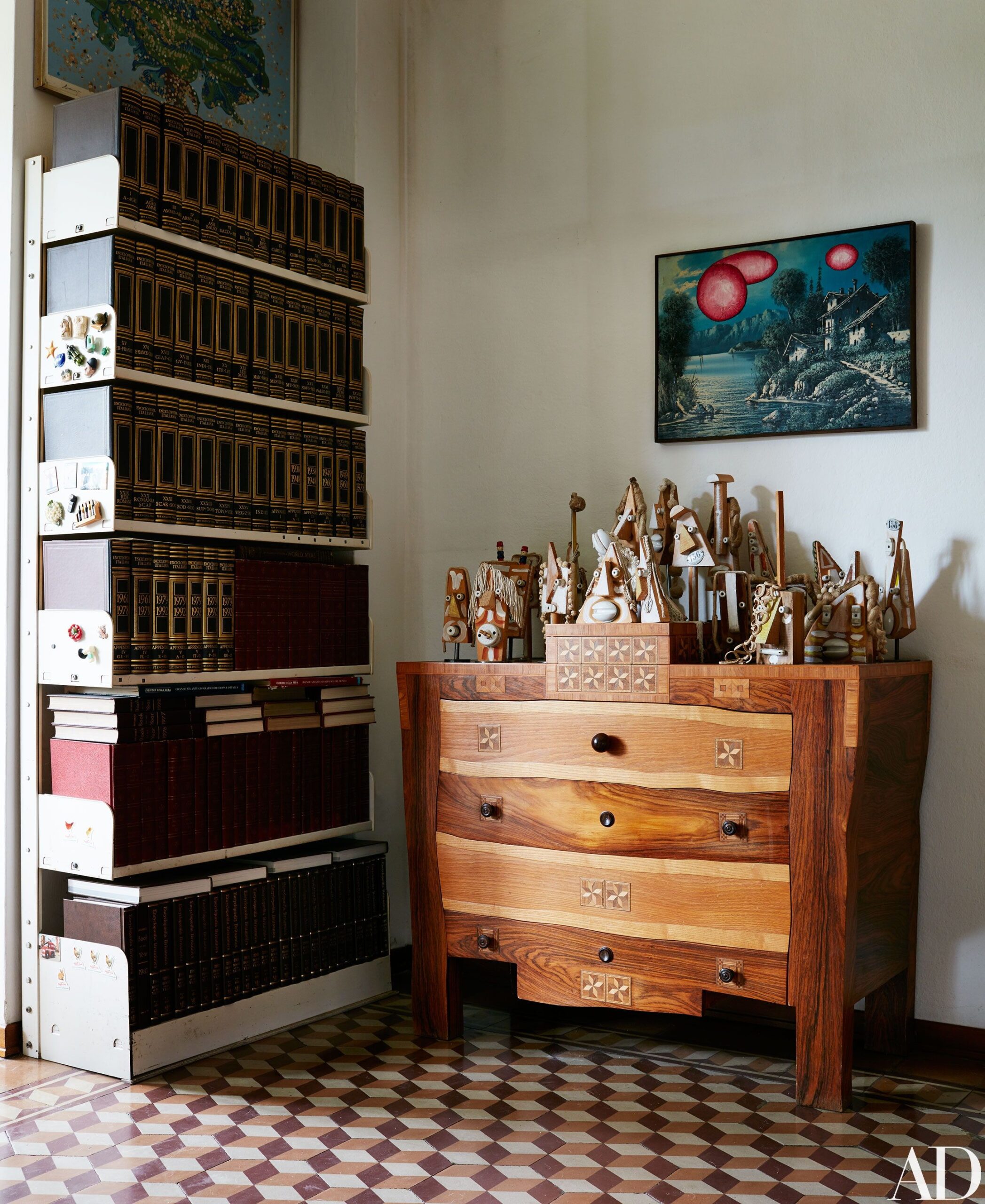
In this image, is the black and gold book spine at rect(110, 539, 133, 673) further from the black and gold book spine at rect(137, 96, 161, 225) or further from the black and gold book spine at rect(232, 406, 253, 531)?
the black and gold book spine at rect(137, 96, 161, 225)

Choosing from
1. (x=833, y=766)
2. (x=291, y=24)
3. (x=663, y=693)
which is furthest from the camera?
(x=291, y=24)

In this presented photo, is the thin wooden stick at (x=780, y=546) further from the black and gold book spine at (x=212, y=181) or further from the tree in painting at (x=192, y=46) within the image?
the tree in painting at (x=192, y=46)

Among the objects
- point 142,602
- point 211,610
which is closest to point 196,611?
point 211,610

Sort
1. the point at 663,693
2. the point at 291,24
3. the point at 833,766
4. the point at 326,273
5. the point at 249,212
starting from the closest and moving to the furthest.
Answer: the point at 833,766 → the point at 663,693 → the point at 249,212 → the point at 326,273 → the point at 291,24

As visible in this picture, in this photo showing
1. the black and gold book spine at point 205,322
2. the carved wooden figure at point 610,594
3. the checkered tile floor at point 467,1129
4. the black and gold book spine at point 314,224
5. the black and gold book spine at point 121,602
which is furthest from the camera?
the black and gold book spine at point 314,224

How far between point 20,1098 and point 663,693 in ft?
5.50

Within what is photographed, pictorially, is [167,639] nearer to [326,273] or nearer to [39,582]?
[39,582]

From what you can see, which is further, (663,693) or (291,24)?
(291,24)

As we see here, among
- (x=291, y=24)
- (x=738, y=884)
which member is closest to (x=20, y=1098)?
(x=738, y=884)

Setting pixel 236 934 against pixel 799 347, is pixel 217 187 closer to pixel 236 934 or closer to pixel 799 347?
pixel 799 347

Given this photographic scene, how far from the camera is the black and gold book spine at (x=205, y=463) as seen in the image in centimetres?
291

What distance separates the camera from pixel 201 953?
2.85 metres

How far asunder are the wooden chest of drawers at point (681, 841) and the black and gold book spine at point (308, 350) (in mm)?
799

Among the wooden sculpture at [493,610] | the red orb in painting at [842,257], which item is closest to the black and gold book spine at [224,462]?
the wooden sculpture at [493,610]
